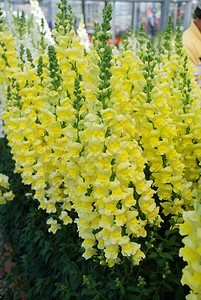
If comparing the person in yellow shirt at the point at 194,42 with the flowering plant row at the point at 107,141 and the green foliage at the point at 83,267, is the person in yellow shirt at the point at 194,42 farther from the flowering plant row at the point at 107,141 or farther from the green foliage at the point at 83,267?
the green foliage at the point at 83,267

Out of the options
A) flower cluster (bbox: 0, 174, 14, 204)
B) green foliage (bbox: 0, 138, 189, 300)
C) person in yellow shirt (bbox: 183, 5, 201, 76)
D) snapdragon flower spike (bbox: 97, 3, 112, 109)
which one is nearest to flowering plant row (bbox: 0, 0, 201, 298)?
snapdragon flower spike (bbox: 97, 3, 112, 109)

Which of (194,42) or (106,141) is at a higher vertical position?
(194,42)

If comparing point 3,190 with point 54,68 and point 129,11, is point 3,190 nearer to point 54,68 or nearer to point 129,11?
point 54,68

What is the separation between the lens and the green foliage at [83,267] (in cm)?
180

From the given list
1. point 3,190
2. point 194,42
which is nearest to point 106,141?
point 3,190

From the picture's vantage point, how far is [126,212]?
1685 mm

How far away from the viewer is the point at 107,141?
1547mm

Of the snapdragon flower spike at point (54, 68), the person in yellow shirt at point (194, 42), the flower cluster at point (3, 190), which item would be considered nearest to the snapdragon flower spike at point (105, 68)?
the snapdragon flower spike at point (54, 68)

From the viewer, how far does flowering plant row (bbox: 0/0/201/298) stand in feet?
5.24

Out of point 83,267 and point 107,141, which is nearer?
point 107,141

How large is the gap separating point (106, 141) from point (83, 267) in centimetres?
104

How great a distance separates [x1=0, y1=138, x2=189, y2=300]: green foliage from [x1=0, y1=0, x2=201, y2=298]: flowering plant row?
13 cm

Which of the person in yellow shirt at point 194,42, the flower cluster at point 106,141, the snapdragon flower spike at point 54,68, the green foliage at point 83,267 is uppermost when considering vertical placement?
the person in yellow shirt at point 194,42

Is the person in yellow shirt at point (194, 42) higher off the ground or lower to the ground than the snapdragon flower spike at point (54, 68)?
higher
